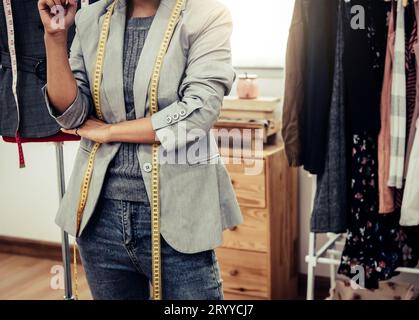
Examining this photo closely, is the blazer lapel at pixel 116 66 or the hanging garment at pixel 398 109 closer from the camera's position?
the blazer lapel at pixel 116 66

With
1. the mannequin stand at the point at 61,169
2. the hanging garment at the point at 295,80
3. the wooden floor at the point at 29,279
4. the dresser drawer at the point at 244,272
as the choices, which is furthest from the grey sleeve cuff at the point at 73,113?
the wooden floor at the point at 29,279

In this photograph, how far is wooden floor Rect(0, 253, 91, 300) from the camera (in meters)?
3.08

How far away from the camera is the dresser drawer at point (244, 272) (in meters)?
2.64

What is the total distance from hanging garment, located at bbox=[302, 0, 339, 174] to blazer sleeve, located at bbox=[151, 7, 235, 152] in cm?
83

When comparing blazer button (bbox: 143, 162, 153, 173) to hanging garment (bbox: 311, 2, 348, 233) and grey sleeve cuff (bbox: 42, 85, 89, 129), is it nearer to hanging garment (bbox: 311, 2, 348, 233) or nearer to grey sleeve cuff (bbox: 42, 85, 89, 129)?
grey sleeve cuff (bbox: 42, 85, 89, 129)

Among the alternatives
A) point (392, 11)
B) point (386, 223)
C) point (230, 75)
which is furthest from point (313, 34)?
point (230, 75)

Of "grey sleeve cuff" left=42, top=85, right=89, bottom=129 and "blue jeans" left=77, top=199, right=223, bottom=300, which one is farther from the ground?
"grey sleeve cuff" left=42, top=85, right=89, bottom=129

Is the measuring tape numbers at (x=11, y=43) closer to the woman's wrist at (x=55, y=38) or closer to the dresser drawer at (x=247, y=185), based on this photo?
the woman's wrist at (x=55, y=38)

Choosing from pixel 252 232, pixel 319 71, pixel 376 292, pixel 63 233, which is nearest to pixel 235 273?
pixel 252 232

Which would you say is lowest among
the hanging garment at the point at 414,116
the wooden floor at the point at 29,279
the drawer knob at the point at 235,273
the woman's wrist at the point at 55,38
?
the wooden floor at the point at 29,279

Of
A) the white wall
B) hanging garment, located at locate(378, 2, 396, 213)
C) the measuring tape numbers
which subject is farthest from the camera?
the white wall

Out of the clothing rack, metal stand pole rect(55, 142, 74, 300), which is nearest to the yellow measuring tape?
metal stand pole rect(55, 142, 74, 300)

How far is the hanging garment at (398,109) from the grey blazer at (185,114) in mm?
857

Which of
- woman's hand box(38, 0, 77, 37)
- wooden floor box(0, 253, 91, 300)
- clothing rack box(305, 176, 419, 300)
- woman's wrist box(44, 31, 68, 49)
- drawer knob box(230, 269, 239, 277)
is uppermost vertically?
woman's hand box(38, 0, 77, 37)
